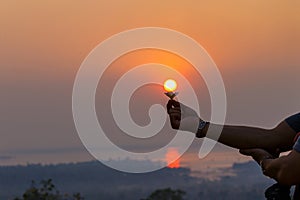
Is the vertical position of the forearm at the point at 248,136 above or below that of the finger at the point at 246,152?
above

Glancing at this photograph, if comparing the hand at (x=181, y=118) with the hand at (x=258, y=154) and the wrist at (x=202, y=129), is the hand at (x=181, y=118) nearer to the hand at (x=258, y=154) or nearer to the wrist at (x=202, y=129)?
the wrist at (x=202, y=129)

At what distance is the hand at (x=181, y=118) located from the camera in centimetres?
547

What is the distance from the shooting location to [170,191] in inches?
1165

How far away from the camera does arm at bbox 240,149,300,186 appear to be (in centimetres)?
468

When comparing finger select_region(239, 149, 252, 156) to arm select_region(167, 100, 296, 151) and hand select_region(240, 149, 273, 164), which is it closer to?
hand select_region(240, 149, 273, 164)

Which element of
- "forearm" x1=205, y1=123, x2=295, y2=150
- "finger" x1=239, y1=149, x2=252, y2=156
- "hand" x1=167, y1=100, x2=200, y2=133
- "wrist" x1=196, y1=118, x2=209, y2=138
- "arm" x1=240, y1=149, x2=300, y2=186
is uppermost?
"hand" x1=167, y1=100, x2=200, y2=133

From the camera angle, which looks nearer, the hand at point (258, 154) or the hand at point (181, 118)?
the hand at point (258, 154)

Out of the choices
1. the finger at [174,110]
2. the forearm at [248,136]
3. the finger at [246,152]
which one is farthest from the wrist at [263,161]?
the finger at [174,110]

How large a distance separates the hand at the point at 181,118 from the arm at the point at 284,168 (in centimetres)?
65

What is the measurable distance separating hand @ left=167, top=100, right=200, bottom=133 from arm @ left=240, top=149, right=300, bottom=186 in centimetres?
65

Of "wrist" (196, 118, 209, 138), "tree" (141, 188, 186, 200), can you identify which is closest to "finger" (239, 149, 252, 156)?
"wrist" (196, 118, 209, 138)

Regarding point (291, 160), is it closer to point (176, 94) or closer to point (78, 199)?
point (176, 94)

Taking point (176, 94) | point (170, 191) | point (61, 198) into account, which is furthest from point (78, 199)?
point (176, 94)

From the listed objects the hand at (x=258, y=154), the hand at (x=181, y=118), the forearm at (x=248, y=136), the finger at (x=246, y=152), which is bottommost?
the hand at (x=258, y=154)
